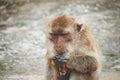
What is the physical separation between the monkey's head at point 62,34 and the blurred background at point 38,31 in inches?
11.0

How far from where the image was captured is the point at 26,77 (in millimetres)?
9430

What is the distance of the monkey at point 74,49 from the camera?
7.54 m

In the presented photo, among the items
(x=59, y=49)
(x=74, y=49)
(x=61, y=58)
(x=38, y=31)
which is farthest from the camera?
(x=38, y=31)

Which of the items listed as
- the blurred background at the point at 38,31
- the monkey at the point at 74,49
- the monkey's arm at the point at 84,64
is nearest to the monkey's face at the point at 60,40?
the monkey at the point at 74,49

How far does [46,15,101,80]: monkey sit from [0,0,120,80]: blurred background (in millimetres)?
325

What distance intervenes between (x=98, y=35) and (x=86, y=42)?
396cm

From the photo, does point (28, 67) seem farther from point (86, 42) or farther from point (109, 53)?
point (86, 42)

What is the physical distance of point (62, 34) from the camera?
7.55m

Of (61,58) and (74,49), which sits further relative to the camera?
(74,49)

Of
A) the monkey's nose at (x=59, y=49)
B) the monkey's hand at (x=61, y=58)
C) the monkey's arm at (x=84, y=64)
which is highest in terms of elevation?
the monkey's nose at (x=59, y=49)

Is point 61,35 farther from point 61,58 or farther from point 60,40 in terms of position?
point 61,58

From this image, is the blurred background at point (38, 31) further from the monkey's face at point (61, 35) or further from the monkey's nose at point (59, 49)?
the monkey's nose at point (59, 49)

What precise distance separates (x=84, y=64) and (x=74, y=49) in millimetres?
275

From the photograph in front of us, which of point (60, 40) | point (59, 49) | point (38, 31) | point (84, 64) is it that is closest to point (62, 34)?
point (60, 40)
